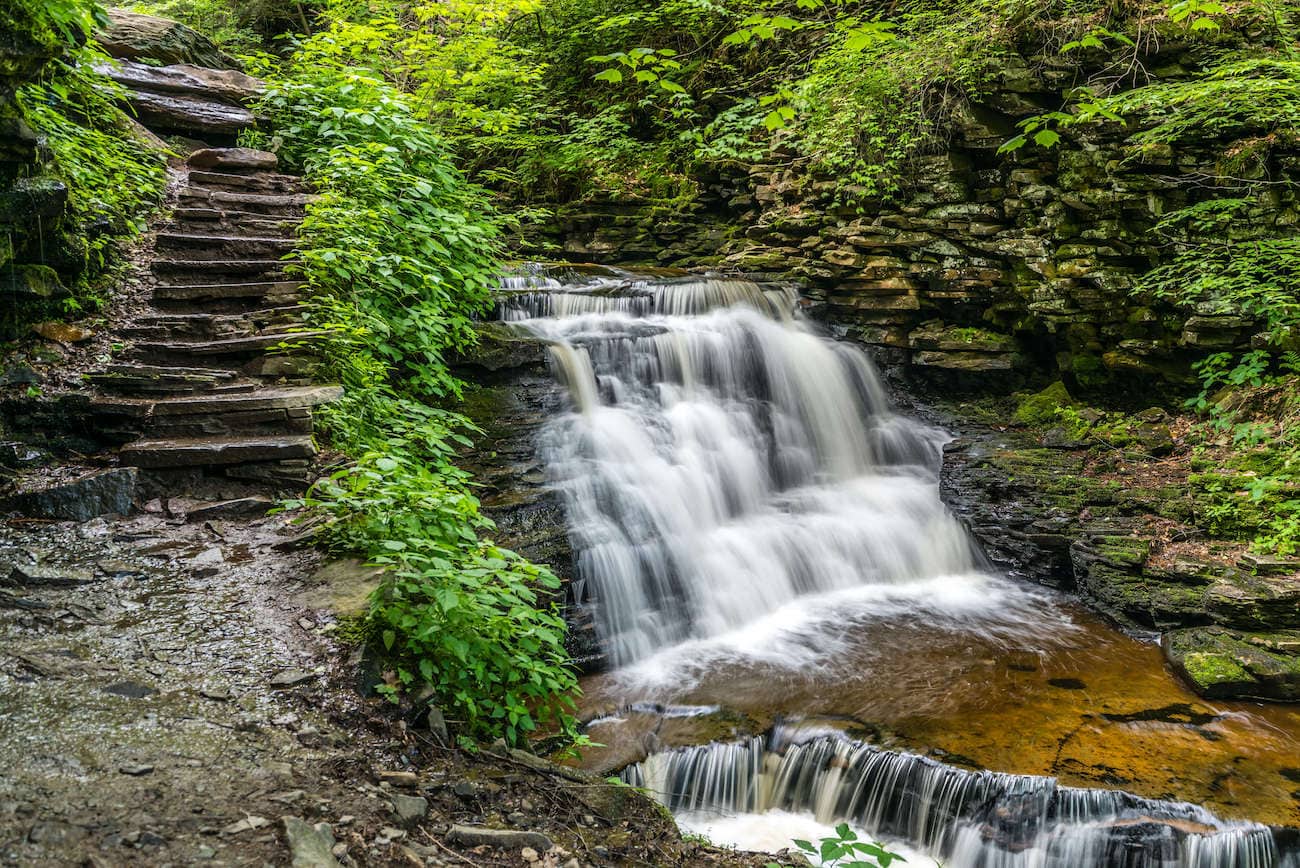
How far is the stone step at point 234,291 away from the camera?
5566 millimetres

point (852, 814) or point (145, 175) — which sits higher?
point (145, 175)

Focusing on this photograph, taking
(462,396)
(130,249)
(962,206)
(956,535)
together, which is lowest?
(956,535)

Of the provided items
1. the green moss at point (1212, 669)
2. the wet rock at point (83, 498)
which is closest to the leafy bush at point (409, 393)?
the wet rock at point (83, 498)

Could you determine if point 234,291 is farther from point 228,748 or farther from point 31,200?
point 228,748

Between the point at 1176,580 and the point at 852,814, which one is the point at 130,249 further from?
the point at 1176,580

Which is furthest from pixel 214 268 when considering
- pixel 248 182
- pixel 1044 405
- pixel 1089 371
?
pixel 1089 371

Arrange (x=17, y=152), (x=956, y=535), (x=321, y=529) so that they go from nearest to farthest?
(x=321, y=529)
(x=17, y=152)
(x=956, y=535)

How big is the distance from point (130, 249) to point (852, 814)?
670cm

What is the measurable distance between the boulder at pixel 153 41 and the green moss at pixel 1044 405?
11379mm

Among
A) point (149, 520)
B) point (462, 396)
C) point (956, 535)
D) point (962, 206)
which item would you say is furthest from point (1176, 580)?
point (149, 520)

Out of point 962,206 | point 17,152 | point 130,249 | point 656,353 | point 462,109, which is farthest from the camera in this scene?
point 462,109

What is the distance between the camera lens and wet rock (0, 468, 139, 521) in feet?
12.6

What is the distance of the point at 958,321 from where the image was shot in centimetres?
952

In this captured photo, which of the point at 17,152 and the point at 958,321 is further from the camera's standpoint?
the point at 958,321
